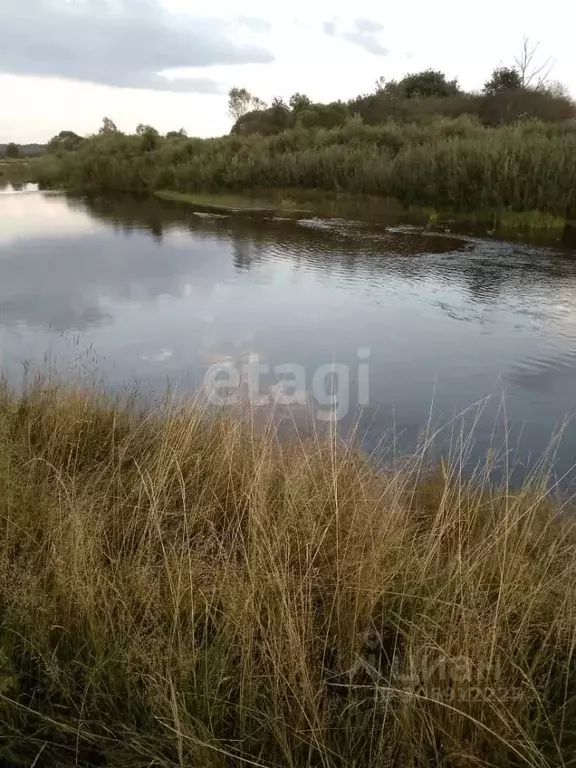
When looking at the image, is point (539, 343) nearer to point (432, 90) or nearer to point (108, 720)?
point (108, 720)

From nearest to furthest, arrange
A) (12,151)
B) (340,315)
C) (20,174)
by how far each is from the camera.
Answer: (340,315)
(20,174)
(12,151)

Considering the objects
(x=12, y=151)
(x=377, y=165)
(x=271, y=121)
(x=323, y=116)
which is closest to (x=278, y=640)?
(x=377, y=165)

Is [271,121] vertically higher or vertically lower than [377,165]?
higher

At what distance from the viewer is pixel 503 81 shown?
24453 millimetres

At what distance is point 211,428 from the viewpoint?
10.8 ft

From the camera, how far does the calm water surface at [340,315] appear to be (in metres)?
4.77

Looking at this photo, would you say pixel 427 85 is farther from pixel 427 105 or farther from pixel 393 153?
pixel 393 153

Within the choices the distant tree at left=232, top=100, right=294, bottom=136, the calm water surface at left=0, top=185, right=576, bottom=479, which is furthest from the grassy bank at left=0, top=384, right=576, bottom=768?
the distant tree at left=232, top=100, right=294, bottom=136

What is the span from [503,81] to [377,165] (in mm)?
12578

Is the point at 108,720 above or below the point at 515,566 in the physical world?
below

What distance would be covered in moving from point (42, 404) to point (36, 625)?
202cm

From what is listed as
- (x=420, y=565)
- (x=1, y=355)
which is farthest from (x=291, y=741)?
(x=1, y=355)

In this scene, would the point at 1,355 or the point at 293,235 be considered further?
the point at 293,235

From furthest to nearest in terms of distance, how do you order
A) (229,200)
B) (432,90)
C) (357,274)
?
(432,90), (229,200), (357,274)
